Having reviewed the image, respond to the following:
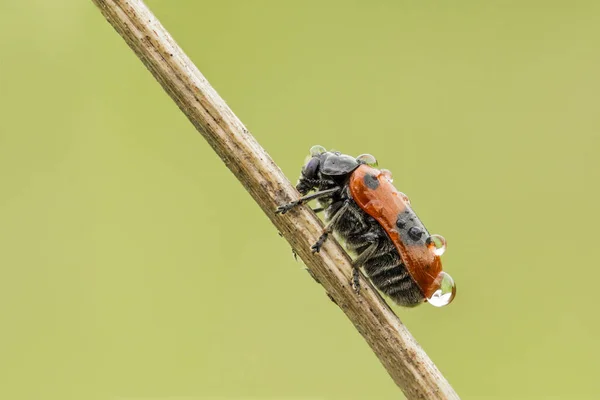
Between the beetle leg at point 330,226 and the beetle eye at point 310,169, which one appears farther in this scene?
the beetle eye at point 310,169

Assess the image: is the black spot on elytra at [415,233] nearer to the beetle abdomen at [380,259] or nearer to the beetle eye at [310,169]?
the beetle abdomen at [380,259]

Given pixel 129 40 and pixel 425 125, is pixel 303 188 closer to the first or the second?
pixel 129 40

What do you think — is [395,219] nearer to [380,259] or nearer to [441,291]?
[380,259]

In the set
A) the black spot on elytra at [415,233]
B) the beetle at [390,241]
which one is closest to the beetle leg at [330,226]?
the beetle at [390,241]

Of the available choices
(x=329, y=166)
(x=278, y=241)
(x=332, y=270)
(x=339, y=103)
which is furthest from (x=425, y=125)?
(x=332, y=270)

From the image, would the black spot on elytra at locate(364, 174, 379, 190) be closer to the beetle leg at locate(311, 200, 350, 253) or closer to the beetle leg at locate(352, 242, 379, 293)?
the beetle leg at locate(311, 200, 350, 253)

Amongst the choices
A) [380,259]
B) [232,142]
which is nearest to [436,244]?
[380,259]
